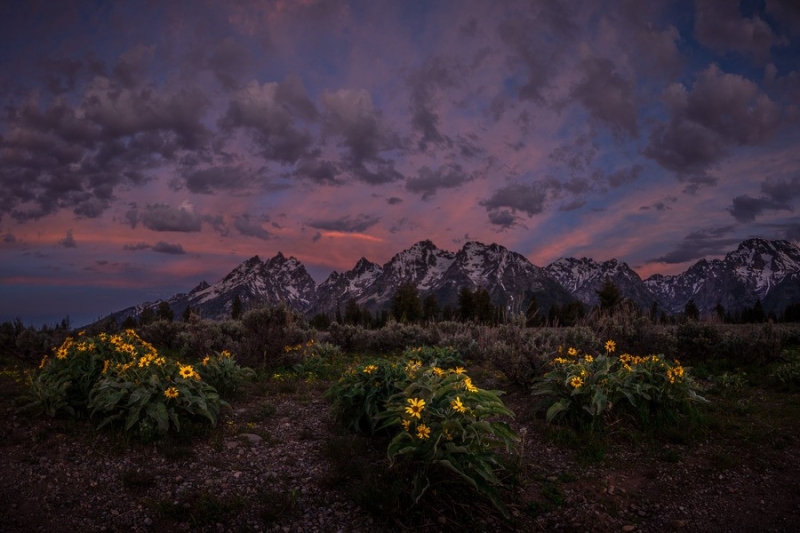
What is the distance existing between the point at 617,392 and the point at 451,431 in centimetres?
384

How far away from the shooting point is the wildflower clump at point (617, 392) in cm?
648

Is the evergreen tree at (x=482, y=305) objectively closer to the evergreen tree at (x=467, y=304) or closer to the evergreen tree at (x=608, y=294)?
the evergreen tree at (x=467, y=304)

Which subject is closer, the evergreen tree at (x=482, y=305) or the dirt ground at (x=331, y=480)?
the dirt ground at (x=331, y=480)

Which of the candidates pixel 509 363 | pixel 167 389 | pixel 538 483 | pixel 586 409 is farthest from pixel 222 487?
pixel 509 363

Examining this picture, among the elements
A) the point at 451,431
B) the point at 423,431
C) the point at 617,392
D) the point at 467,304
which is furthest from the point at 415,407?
the point at 467,304

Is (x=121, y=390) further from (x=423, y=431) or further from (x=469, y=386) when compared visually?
(x=469, y=386)

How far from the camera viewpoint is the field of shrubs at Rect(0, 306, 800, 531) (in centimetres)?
425

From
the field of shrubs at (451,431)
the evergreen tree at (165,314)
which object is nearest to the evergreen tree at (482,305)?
the evergreen tree at (165,314)

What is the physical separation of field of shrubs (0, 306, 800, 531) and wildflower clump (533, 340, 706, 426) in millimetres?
29

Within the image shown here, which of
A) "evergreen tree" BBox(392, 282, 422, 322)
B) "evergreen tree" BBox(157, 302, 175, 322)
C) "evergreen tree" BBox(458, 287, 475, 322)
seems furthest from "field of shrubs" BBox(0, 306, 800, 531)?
"evergreen tree" BBox(458, 287, 475, 322)

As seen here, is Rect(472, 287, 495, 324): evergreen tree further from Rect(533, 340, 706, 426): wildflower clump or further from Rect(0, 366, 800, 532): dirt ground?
Rect(0, 366, 800, 532): dirt ground

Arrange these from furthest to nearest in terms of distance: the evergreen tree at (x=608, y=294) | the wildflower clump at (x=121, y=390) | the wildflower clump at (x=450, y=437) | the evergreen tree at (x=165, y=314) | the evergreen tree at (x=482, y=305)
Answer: the evergreen tree at (x=482, y=305), the evergreen tree at (x=608, y=294), the evergreen tree at (x=165, y=314), the wildflower clump at (x=121, y=390), the wildflower clump at (x=450, y=437)

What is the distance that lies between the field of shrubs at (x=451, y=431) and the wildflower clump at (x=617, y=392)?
3cm

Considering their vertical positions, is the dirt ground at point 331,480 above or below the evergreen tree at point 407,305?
below
